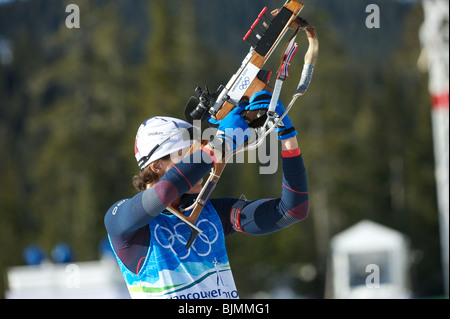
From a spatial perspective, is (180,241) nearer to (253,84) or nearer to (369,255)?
(253,84)

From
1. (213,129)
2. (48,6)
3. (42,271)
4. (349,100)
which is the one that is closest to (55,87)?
(48,6)

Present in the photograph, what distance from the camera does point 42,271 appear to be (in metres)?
10.3

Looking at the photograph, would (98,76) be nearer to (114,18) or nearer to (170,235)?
(114,18)

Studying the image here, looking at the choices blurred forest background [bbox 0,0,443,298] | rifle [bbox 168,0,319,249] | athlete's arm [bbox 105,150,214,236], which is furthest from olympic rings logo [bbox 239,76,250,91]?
blurred forest background [bbox 0,0,443,298]

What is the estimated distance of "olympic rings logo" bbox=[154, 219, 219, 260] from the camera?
264 cm

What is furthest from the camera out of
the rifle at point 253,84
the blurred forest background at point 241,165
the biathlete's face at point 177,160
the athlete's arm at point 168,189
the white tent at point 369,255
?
the blurred forest background at point 241,165

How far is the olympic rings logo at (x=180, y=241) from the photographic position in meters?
2.64

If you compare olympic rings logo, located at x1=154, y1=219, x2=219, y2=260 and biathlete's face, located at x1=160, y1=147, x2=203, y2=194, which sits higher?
biathlete's face, located at x1=160, y1=147, x2=203, y2=194

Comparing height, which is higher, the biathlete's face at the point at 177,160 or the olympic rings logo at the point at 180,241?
the biathlete's face at the point at 177,160

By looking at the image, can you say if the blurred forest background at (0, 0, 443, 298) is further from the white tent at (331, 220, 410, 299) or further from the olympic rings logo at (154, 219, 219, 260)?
the olympic rings logo at (154, 219, 219, 260)

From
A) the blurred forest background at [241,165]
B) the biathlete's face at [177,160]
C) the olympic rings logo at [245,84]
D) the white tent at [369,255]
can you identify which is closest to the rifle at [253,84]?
the olympic rings logo at [245,84]

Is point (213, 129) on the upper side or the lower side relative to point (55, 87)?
lower

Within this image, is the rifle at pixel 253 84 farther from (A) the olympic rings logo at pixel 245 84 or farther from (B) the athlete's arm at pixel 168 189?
(B) the athlete's arm at pixel 168 189
